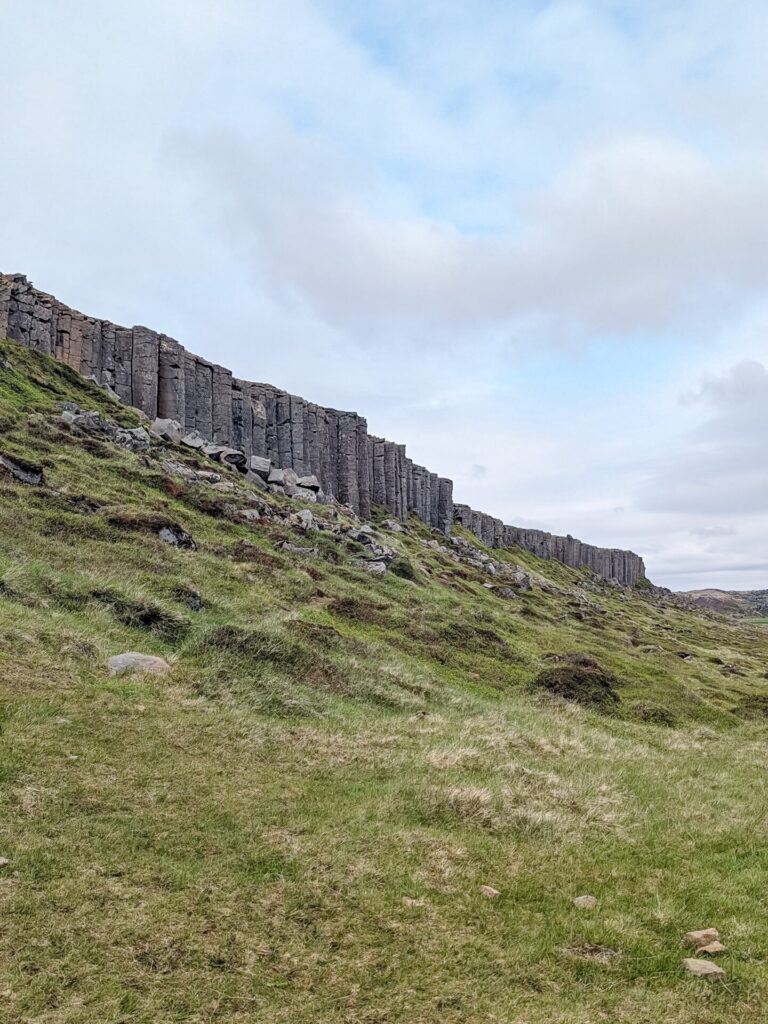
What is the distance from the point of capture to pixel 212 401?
7538 centimetres

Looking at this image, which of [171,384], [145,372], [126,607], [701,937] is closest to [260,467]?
[171,384]

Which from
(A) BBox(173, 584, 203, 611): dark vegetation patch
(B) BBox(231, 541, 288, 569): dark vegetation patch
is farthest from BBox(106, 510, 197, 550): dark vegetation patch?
(A) BBox(173, 584, 203, 611): dark vegetation patch

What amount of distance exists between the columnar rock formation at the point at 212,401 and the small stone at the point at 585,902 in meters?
67.4

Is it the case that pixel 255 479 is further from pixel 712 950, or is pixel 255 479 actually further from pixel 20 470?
pixel 712 950

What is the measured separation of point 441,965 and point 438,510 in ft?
413

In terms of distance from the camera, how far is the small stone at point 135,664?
51.5 feet

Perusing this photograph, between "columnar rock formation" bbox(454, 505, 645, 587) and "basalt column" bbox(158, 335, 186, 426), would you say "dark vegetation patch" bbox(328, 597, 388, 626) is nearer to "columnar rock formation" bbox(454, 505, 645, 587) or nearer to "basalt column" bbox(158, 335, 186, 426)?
"basalt column" bbox(158, 335, 186, 426)

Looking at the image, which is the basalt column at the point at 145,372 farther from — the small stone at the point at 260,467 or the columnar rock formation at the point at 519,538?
the columnar rock formation at the point at 519,538

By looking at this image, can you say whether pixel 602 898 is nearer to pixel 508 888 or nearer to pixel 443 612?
pixel 508 888

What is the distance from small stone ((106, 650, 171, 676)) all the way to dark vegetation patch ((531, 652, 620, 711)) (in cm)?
1662

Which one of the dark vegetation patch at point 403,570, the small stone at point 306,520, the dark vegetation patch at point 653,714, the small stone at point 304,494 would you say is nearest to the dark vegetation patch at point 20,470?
the small stone at point 306,520

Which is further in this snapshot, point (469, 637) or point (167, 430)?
point (167, 430)

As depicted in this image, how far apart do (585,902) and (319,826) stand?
13.4ft

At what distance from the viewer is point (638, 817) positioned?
40.7 feet
